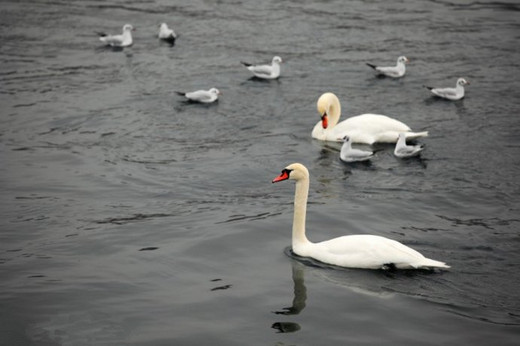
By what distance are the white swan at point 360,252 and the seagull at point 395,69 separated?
1107cm

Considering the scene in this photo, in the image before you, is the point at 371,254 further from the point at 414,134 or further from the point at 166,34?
the point at 166,34

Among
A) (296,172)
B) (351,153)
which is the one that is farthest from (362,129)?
(296,172)

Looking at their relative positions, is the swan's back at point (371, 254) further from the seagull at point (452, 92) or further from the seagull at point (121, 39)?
the seagull at point (121, 39)

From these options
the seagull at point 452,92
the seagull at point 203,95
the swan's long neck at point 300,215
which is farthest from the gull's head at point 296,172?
the seagull at point 452,92

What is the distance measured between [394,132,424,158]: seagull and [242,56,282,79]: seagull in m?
6.20

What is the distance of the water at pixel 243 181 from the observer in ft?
35.2

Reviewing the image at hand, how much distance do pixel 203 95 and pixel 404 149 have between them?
5.68m

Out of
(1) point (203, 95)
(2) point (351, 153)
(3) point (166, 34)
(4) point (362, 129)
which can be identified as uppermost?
(3) point (166, 34)

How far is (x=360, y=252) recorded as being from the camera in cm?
1173

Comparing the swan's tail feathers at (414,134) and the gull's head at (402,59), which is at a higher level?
the gull's head at (402,59)

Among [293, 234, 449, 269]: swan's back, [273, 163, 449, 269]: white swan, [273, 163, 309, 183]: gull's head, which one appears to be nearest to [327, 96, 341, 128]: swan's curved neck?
[273, 163, 309, 183]: gull's head

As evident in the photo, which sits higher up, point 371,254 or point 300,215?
point 300,215

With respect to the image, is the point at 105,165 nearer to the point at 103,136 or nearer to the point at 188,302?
the point at 103,136

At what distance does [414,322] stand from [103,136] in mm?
10217
